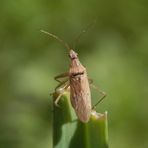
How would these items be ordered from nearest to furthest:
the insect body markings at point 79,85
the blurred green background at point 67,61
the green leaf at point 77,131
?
1. the green leaf at point 77,131
2. the insect body markings at point 79,85
3. the blurred green background at point 67,61

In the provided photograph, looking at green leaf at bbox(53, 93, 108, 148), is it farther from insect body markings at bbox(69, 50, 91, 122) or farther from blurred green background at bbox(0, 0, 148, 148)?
blurred green background at bbox(0, 0, 148, 148)

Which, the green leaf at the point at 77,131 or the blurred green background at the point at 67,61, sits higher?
the blurred green background at the point at 67,61

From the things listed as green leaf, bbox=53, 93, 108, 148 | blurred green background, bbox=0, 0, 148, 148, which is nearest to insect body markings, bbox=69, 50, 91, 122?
green leaf, bbox=53, 93, 108, 148

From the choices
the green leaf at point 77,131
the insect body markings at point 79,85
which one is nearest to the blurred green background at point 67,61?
the insect body markings at point 79,85

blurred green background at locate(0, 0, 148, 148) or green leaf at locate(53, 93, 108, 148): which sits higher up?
blurred green background at locate(0, 0, 148, 148)

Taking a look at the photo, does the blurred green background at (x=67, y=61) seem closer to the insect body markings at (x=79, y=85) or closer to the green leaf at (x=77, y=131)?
the insect body markings at (x=79, y=85)

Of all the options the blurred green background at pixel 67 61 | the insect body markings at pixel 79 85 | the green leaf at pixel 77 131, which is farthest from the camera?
the blurred green background at pixel 67 61
